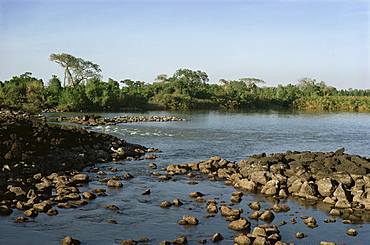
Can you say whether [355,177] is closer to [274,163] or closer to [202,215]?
[274,163]

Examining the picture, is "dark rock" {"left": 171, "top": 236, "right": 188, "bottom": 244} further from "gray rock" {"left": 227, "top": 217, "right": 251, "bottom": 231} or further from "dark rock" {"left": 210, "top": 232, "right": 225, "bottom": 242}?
"gray rock" {"left": 227, "top": 217, "right": 251, "bottom": 231}

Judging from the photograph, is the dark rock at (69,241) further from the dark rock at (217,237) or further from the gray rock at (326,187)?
the gray rock at (326,187)

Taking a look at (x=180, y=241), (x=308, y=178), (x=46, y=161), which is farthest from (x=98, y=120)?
(x=180, y=241)

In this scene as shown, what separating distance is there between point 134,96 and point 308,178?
78.6 meters

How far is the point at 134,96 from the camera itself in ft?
309

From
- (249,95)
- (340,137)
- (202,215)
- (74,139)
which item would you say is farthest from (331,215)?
(249,95)

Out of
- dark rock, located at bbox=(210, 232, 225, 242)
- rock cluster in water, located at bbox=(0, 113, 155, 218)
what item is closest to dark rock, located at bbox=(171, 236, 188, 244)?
dark rock, located at bbox=(210, 232, 225, 242)

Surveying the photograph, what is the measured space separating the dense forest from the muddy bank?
178ft

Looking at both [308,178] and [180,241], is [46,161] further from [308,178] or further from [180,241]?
[308,178]

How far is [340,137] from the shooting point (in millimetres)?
39562

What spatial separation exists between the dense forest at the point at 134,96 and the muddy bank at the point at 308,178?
5412 centimetres

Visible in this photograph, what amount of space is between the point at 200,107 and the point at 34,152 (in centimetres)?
8532

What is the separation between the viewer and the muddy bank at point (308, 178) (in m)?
15.5

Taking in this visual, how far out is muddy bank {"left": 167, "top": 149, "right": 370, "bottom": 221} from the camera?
50.9 ft
